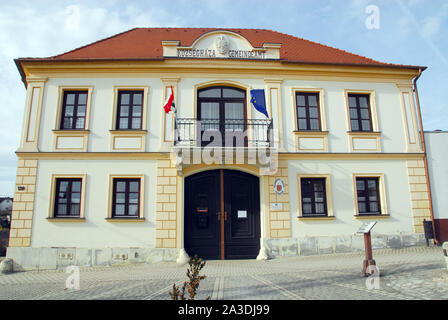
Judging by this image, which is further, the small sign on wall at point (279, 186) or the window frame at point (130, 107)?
the window frame at point (130, 107)

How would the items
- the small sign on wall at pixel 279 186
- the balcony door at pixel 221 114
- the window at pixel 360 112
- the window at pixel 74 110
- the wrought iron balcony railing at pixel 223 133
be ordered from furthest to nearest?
the window at pixel 360 112 < the window at pixel 74 110 < the balcony door at pixel 221 114 < the wrought iron balcony railing at pixel 223 133 < the small sign on wall at pixel 279 186

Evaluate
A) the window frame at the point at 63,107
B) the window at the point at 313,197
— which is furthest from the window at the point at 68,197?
the window at the point at 313,197

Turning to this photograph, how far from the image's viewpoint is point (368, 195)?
10719 millimetres

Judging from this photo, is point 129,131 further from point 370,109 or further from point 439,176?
point 439,176

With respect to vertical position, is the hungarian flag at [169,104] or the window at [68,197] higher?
the hungarian flag at [169,104]

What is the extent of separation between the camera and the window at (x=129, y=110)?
10.7m

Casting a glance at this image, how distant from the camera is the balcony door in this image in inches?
417

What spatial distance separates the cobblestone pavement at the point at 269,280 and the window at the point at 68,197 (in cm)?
185

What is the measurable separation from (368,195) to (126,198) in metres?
8.43

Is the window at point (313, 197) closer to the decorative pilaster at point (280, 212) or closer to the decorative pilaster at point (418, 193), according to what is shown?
the decorative pilaster at point (280, 212)

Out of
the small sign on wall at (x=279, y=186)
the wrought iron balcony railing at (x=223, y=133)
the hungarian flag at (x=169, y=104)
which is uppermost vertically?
the hungarian flag at (x=169, y=104)

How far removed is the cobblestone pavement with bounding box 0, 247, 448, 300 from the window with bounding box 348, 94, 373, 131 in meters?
4.49

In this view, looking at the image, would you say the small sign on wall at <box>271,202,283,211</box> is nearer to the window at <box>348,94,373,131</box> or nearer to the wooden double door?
the wooden double door

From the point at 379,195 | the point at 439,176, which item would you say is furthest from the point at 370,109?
the point at 439,176
